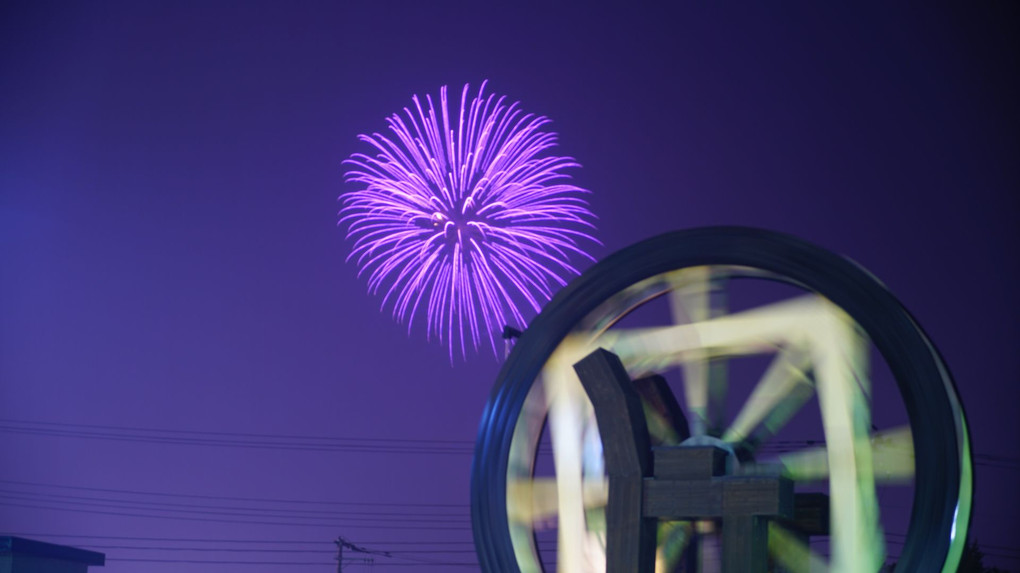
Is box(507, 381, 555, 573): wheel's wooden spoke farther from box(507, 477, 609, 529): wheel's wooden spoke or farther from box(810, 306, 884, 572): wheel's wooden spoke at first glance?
box(810, 306, 884, 572): wheel's wooden spoke

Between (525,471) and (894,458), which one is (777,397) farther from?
(525,471)

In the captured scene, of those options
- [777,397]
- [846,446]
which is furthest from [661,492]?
[777,397]

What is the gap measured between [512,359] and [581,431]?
1.22 meters

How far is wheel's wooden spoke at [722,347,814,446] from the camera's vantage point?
8.62 metres

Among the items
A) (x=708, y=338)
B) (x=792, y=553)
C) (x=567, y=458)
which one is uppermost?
(x=708, y=338)

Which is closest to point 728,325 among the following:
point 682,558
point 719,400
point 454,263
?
point 719,400

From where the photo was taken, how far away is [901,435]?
7.91 metres

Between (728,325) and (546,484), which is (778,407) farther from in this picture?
(546,484)

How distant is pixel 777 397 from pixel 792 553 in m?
1.54

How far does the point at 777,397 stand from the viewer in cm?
885

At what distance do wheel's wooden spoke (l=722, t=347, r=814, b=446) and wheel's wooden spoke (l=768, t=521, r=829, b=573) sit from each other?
1.01 metres

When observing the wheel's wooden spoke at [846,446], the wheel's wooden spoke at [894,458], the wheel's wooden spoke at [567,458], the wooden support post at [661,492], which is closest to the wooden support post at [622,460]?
the wooden support post at [661,492]

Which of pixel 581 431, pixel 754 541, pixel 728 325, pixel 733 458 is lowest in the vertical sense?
pixel 754 541

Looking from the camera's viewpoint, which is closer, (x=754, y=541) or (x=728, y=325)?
(x=754, y=541)
